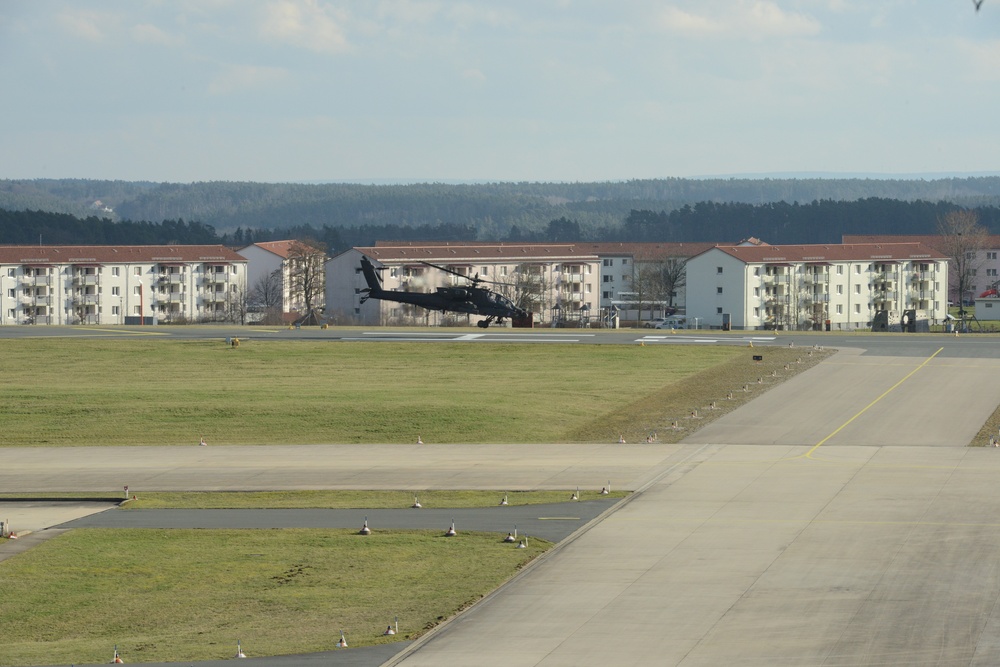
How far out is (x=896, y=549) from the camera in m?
41.3

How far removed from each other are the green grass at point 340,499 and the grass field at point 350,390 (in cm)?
1556

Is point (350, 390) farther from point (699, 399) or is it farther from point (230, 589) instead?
point (230, 589)

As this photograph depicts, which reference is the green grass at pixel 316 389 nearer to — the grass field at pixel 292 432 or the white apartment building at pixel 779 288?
the grass field at pixel 292 432

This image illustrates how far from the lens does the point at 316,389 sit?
275ft

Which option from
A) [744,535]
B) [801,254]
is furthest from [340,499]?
[801,254]

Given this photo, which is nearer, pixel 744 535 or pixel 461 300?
pixel 744 535

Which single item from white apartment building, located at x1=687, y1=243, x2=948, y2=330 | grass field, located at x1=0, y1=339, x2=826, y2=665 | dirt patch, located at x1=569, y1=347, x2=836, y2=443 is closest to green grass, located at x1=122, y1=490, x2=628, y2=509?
grass field, located at x1=0, y1=339, x2=826, y2=665

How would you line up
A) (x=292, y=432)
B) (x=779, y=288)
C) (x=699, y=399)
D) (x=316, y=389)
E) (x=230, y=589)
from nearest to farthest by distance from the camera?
(x=230, y=589), (x=292, y=432), (x=699, y=399), (x=316, y=389), (x=779, y=288)

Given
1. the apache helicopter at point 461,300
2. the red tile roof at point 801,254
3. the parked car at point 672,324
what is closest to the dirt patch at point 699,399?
the apache helicopter at point 461,300

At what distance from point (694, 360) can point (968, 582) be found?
6181 centimetres

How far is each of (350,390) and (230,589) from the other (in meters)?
44.8

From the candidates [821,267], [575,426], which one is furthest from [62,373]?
[821,267]

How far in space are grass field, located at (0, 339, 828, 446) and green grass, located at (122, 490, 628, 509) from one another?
1556 cm

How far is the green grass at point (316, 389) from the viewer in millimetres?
70812
